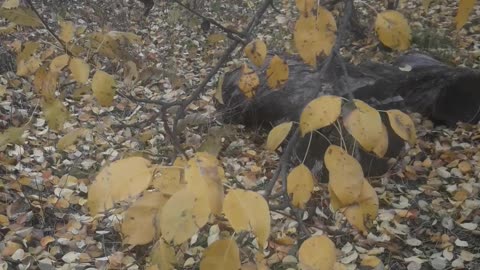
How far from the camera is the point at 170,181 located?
2.20 ft

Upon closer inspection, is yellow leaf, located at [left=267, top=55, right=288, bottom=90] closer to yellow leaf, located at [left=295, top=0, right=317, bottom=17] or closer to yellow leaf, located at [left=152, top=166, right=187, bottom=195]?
yellow leaf, located at [left=295, top=0, right=317, bottom=17]

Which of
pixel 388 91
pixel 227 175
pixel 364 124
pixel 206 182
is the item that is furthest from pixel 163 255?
pixel 388 91

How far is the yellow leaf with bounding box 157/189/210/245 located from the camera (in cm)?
56

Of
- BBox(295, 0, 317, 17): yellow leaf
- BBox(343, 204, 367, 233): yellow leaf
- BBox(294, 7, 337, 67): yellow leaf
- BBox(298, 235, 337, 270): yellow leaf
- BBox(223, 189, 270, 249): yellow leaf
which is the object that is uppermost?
BBox(295, 0, 317, 17): yellow leaf

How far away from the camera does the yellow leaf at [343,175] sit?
68 centimetres

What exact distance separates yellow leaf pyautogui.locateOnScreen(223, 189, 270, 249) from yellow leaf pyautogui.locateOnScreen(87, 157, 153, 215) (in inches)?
3.5

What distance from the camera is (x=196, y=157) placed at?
60cm

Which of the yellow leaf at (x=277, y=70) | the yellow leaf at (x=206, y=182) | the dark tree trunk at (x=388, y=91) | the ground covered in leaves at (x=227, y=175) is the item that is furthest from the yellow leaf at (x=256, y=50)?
the dark tree trunk at (x=388, y=91)

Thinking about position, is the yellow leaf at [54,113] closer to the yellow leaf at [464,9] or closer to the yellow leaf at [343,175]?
the yellow leaf at [343,175]

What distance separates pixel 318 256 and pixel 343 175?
108mm

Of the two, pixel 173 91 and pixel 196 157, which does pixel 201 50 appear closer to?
pixel 173 91

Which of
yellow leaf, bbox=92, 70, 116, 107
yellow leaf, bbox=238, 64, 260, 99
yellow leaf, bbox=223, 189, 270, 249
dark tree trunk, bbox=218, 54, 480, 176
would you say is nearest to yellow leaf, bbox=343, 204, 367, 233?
yellow leaf, bbox=223, 189, 270, 249

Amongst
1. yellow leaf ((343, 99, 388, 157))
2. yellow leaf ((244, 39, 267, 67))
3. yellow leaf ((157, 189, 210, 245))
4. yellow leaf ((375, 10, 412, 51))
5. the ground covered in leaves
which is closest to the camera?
yellow leaf ((157, 189, 210, 245))

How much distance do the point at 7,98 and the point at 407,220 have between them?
2.24m
